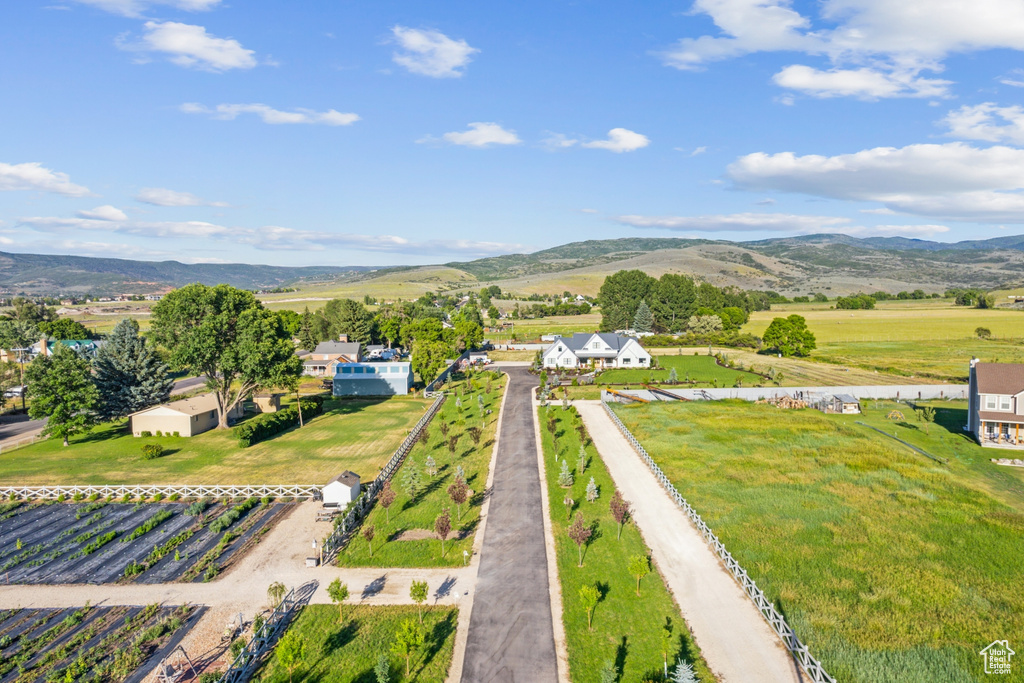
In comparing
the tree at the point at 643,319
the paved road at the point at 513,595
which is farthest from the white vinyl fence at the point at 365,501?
the tree at the point at 643,319

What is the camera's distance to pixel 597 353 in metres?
93.2

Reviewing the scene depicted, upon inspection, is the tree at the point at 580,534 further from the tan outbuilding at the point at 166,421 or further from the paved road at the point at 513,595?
the tan outbuilding at the point at 166,421

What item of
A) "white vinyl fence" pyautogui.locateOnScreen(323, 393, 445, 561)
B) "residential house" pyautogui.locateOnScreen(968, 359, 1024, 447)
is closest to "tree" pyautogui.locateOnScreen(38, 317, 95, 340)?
"white vinyl fence" pyautogui.locateOnScreen(323, 393, 445, 561)

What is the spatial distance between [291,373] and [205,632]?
35.6 metres

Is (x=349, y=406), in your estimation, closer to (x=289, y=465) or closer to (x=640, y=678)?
(x=289, y=465)

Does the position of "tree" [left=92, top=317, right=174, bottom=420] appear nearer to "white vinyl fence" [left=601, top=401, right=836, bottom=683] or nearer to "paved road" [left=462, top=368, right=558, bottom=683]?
"paved road" [left=462, top=368, right=558, bottom=683]

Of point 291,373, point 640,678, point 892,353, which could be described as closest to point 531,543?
point 640,678

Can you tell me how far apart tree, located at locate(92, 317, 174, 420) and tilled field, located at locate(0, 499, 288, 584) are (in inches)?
935

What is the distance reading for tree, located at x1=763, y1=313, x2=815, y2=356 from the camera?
3927 inches

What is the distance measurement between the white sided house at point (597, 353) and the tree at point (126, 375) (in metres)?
54.5

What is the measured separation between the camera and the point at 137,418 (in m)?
52.0

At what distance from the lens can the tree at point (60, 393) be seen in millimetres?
48812

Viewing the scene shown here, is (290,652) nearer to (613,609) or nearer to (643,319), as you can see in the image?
(613,609)

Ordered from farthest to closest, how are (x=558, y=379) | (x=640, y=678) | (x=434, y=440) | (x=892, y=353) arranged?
(x=892, y=353), (x=558, y=379), (x=434, y=440), (x=640, y=678)
